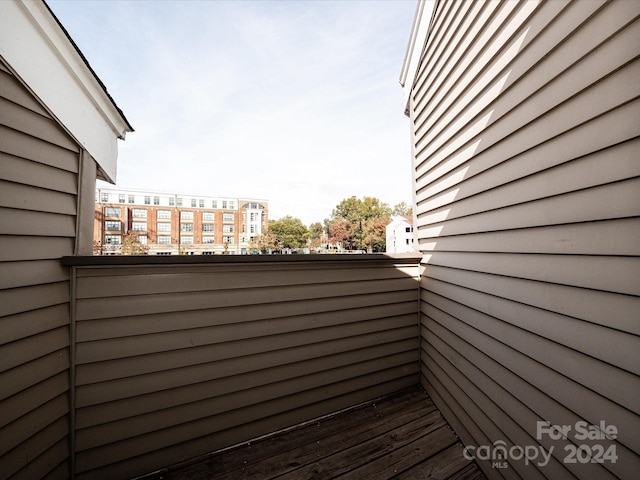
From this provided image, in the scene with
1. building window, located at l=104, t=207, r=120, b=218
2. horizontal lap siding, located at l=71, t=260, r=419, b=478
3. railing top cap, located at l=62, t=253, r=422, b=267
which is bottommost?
horizontal lap siding, located at l=71, t=260, r=419, b=478

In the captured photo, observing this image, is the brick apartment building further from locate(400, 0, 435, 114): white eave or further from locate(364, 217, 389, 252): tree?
locate(400, 0, 435, 114): white eave

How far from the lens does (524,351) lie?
1.33 m

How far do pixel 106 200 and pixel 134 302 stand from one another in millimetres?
38697

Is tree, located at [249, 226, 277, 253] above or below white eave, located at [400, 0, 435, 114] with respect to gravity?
below

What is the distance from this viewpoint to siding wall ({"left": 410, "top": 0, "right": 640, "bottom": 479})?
874 mm

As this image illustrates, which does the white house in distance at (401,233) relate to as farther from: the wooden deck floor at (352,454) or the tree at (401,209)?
the wooden deck floor at (352,454)

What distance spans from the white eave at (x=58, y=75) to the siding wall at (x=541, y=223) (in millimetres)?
2596

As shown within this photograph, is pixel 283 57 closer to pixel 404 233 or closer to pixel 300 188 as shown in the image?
pixel 404 233

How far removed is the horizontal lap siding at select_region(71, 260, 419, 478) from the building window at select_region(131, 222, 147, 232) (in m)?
37.6

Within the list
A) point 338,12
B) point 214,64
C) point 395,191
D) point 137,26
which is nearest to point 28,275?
point 137,26

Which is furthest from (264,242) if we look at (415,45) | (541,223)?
(541,223)

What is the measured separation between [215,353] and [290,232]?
37613 mm

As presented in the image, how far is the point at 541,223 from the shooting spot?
1.23 metres

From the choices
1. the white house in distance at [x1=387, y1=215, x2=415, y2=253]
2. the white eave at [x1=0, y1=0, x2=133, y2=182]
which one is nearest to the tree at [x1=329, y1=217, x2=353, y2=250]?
the white house in distance at [x1=387, y1=215, x2=415, y2=253]
